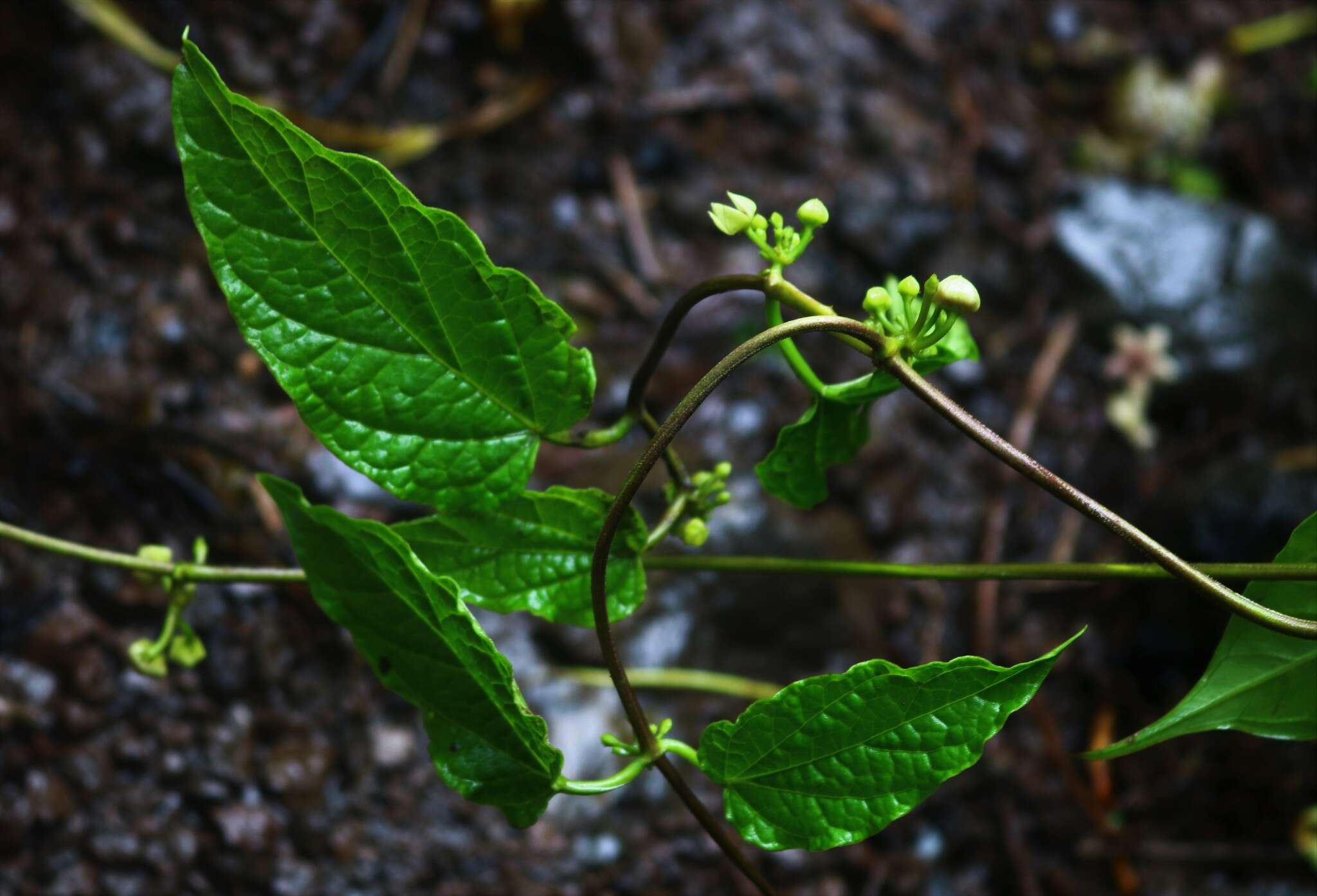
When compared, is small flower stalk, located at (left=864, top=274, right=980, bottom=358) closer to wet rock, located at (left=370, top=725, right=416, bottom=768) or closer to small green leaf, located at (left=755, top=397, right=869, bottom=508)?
small green leaf, located at (left=755, top=397, right=869, bottom=508)

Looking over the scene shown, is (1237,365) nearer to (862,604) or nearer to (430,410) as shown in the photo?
(862,604)

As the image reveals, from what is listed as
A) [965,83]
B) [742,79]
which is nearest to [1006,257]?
[965,83]

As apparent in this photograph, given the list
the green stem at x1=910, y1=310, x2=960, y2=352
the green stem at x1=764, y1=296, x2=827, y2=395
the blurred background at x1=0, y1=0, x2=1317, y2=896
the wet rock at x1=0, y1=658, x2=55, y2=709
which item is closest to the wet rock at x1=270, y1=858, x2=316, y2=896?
the blurred background at x1=0, y1=0, x2=1317, y2=896

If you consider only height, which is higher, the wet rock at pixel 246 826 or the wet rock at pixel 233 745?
the wet rock at pixel 233 745

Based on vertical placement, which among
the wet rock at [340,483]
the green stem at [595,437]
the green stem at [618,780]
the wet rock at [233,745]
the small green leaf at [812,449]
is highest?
the green stem at [595,437]

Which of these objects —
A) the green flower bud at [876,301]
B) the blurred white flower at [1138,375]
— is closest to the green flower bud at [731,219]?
the green flower bud at [876,301]

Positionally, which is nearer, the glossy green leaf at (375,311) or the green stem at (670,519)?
the glossy green leaf at (375,311)

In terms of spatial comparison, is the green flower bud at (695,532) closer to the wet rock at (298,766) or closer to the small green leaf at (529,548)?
the small green leaf at (529,548)
